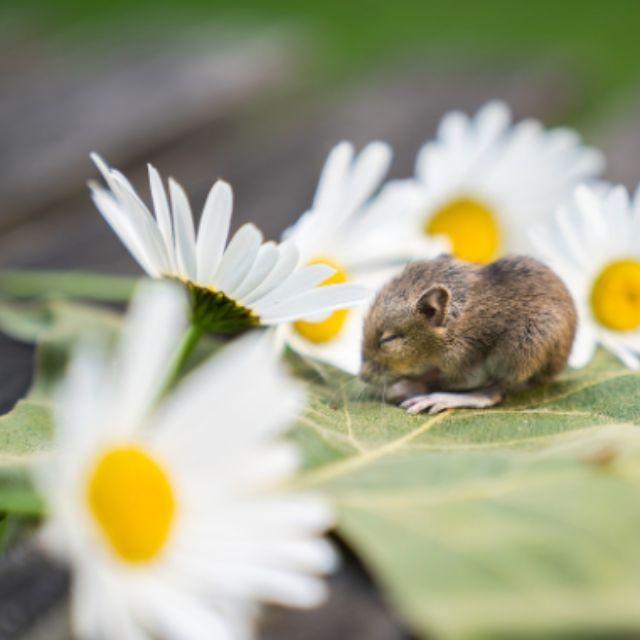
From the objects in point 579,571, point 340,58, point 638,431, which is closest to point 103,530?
point 579,571

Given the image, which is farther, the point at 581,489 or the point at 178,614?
the point at 581,489

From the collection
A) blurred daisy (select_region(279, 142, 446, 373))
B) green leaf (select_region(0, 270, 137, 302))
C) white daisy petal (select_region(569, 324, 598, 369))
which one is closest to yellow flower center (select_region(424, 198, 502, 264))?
blurred daisy (select_region(279, 142, 446, 373))

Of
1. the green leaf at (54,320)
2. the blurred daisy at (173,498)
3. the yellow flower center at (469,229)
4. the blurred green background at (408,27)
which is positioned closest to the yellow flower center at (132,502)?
the blurred daisy at (173,498)

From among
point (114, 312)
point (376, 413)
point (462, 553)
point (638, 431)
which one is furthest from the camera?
point (114, 312)

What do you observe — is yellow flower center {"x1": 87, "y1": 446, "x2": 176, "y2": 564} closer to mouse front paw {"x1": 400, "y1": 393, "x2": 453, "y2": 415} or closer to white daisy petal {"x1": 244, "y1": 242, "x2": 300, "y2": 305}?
white daisy petal {"x1": 244, "y1": 242, "x2": 300, "y2": 305}

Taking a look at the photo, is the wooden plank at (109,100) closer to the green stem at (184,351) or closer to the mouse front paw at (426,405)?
the green stem at (184,351)

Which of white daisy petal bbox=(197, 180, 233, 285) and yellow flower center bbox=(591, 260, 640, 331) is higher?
white daisy petal bbox=(197, 180, 233, 285)

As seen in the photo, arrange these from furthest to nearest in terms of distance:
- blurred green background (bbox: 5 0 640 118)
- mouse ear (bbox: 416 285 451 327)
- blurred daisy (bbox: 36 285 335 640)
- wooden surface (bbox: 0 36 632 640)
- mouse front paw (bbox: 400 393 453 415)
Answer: blurred green background (bbox: 5 0 640 118)
mouse ear (bbox: 416 285 451 327)
mouse front paw (bbox: 400 393 453 415)
wooden surface (bbox: 0 36 632 640)
blurred daisy (bbox: 36 285 335 640)

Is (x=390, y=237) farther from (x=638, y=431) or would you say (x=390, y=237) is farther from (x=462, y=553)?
(x=462, y=553)
